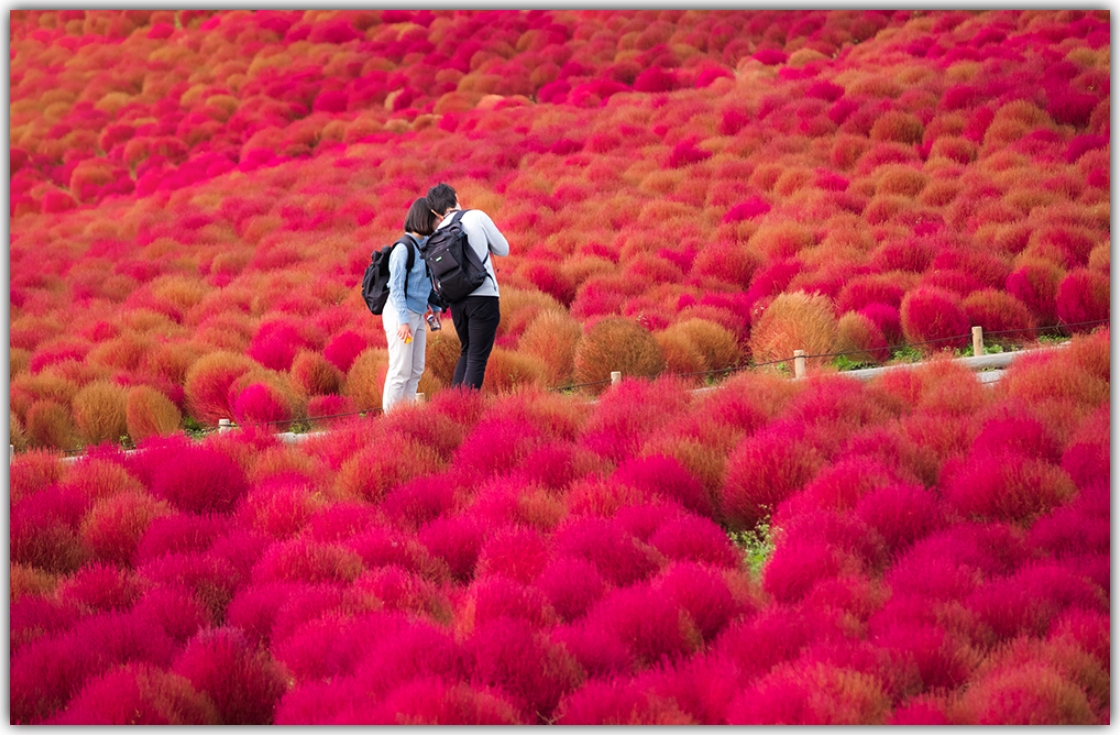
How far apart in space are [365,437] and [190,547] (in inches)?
49.8

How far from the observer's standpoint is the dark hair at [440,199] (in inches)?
256

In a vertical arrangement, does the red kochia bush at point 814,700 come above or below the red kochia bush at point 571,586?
below

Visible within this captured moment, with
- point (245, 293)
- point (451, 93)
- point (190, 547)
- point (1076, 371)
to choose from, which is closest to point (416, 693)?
point (190, 547)

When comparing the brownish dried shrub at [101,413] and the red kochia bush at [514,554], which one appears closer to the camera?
the red kochia bush at [514,554]

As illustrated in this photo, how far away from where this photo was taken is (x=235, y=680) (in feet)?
12.3

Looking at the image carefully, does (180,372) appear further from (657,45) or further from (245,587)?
(657,45)

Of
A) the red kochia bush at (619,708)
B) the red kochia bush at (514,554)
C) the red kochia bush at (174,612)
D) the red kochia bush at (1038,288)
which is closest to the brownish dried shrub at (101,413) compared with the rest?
the red kochia bush at (174,612)

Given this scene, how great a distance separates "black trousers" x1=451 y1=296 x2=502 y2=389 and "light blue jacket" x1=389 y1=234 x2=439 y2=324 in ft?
0.67

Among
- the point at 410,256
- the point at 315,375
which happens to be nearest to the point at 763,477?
the point at 410,256

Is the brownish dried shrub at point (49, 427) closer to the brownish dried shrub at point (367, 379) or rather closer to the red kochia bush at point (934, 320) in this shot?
the brownish dried shrub at point (367, 379)

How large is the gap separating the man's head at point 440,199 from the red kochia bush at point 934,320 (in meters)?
3.94

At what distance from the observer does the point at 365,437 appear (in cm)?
589

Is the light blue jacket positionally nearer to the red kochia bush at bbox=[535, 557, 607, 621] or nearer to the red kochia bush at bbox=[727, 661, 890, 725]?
the red kochia bush at bbox=[535, 557, 607, 621]

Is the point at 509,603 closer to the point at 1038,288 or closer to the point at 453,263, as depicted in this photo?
the point at 453,263
